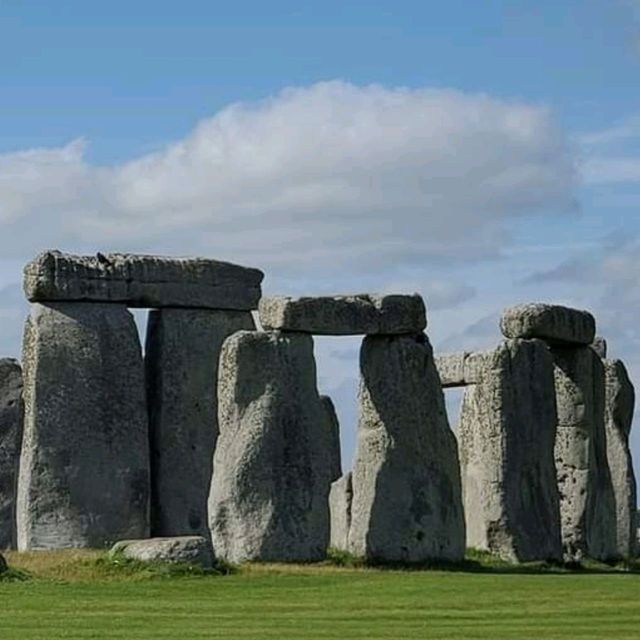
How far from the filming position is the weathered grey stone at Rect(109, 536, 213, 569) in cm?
3083

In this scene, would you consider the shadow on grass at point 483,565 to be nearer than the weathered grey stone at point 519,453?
Yes

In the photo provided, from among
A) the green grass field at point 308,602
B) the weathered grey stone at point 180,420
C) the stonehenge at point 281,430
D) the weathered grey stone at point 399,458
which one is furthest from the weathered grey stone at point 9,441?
the weathered grey stone at point 399,458

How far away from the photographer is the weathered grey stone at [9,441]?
38.9 metres

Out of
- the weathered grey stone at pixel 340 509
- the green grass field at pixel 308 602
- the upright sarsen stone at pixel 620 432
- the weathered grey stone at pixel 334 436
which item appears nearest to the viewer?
the green grass field at pixel 308 602

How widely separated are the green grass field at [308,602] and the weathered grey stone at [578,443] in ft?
11.7

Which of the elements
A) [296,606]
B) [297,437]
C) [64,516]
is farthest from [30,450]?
[296,606]

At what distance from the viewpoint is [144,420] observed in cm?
3953

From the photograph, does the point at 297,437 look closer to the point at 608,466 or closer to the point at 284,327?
the point at 284,327

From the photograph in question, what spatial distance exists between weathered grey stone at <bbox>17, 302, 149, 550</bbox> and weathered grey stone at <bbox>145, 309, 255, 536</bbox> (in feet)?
2.86

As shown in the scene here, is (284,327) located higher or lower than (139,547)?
higher

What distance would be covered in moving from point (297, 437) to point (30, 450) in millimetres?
6069

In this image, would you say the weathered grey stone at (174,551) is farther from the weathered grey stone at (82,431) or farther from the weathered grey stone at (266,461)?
the weathered grey stone at (82,431)

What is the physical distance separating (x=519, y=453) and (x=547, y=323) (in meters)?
1.92

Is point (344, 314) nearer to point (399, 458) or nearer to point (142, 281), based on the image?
point (399, 458)
